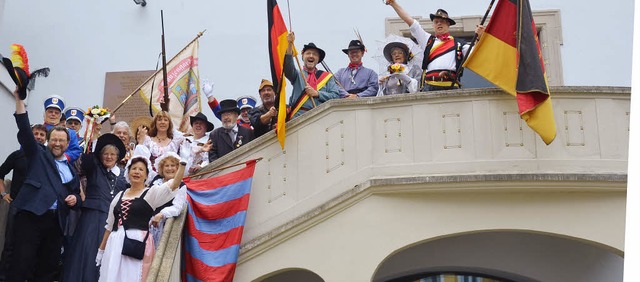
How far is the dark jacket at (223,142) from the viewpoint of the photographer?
977 cm

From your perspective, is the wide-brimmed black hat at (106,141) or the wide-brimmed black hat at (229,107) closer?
the wide-brimmed black hat at (106,141)

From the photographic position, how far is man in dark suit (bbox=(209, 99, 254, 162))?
32.1 ft

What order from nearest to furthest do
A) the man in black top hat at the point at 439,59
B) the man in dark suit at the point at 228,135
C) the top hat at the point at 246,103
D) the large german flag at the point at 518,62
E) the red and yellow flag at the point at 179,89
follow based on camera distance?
1. the large german flag at the point at 518,62
2. the man in black top hat at the point at 439,59
3. the man in dark suit at the point at 228,135
4. the top hat at the point at 246,103
5. the red and yellow flag at the point at 179,89

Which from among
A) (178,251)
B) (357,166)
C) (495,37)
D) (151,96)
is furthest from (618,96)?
(151,96)

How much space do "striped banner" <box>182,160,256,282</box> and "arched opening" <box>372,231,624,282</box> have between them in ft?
7.33

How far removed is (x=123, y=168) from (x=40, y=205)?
141cm

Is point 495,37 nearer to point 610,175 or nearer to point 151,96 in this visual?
point 610,175

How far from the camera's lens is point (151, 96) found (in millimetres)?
11867

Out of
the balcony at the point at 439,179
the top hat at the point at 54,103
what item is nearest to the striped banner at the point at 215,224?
the balcony at the point at 439,179

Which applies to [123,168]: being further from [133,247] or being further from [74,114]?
[133,247]

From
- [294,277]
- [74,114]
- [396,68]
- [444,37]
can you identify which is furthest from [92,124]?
[444,37]

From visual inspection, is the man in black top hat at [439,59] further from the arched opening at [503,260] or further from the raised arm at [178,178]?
the raised arm at [178,178]

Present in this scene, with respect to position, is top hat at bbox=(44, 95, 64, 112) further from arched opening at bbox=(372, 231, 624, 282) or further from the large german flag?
the large german flag

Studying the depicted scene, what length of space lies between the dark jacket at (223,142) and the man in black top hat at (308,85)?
0.81 metres
